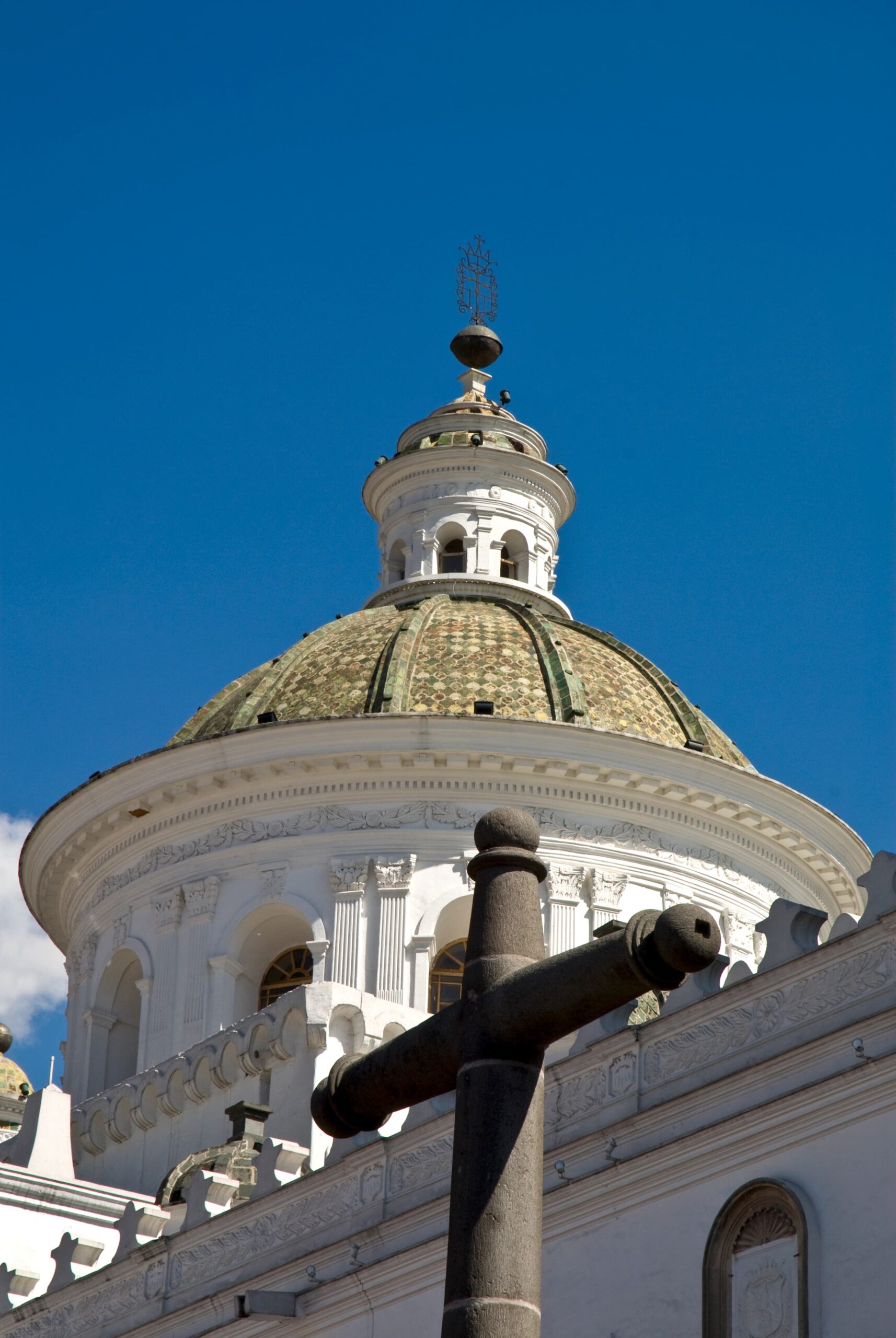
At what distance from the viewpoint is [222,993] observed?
31.8m

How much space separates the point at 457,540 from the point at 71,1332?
1970 cm

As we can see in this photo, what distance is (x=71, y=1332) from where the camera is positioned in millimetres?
21734

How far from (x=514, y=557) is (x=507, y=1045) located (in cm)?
3197

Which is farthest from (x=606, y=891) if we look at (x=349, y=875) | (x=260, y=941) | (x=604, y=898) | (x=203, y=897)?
(x=203, y=897)

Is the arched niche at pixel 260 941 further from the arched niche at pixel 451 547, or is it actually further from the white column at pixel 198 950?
the arched niche at pixel 451 547

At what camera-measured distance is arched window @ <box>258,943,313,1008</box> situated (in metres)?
32.4

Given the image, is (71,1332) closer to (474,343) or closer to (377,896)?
(377,896)

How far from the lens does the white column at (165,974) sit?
31.8 meters

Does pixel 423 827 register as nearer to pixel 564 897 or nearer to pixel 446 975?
pixel 446 975

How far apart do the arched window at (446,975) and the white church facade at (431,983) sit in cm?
7

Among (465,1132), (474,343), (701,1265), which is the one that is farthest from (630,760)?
(465,1132)

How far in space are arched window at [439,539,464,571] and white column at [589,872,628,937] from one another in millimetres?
8290

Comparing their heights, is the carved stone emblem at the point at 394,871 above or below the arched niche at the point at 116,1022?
above

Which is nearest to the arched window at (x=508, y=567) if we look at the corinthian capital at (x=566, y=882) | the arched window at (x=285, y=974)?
the corinthian capital at (x=566, y=882)
